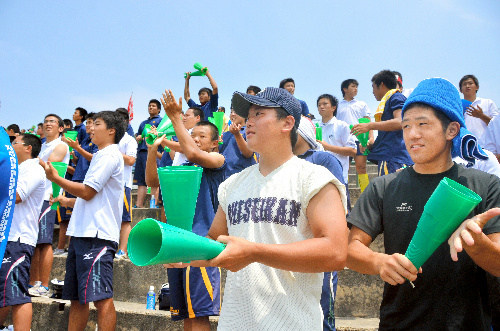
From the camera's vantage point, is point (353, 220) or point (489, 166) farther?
point (489, 166)

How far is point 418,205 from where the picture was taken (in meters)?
1.87

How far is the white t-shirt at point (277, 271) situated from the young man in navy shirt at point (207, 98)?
175 inches

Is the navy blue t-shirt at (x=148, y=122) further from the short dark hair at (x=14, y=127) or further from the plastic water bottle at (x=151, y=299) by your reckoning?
the short dark hair at (x=14, y=127)

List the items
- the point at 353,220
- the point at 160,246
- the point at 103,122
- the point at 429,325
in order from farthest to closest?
the point at 103,122
the point at 353,220
the point at 429,325
the point at 160,246

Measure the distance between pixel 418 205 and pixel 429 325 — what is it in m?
0.47

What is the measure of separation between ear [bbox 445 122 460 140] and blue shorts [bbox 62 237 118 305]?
10.2 ft

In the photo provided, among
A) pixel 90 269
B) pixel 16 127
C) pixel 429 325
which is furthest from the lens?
pixel 16 127

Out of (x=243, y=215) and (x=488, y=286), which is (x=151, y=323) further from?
(x=488, y=286)

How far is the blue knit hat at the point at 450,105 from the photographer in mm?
1823

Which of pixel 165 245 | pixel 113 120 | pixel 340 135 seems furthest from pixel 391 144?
pixel 165 245

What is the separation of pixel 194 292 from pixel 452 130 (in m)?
2.27

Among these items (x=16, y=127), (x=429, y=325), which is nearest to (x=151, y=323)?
(x=429, y=325)

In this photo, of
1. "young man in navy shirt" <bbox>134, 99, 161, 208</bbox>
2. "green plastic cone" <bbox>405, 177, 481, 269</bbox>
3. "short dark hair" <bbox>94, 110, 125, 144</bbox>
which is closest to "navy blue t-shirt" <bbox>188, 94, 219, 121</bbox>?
"young man in navy shirt" <bbox>134, 99, 161, 208</bbox>

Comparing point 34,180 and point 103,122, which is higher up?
point 103,122
